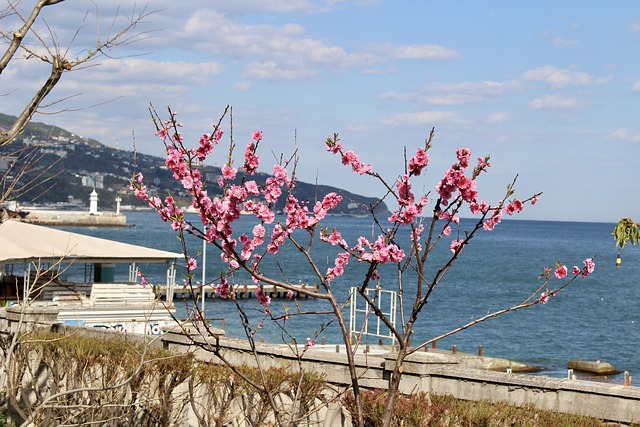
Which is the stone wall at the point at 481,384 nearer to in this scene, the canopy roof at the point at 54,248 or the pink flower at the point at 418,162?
the pink flower at the point at 418,162

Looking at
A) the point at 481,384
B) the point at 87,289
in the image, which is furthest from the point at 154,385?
the point at 87,289

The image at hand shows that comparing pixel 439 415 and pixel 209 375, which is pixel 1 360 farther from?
pixel 439 415

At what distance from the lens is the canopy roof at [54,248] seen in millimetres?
28859

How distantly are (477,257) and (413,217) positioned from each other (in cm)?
13573

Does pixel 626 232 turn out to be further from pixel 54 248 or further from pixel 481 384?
pixel 54 248

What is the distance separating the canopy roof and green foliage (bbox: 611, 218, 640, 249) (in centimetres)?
1961

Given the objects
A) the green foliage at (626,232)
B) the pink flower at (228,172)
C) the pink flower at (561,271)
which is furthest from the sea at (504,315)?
the pink flower at (228,172)

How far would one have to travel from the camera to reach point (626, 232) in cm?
1146

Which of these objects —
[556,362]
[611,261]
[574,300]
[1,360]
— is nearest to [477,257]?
[611,261]

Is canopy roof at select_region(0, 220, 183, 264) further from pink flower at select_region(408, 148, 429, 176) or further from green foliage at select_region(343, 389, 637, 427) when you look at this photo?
pink flower at select_region(408, 148, 429, 176)

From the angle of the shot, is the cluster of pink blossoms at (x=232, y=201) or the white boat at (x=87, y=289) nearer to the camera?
the cluster of pink blossoms at (x=232, y=201)

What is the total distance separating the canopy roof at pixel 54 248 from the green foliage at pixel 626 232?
1961 cm

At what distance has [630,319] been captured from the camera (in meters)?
69.8

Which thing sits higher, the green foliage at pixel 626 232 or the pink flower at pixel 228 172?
the pink flower at pixel 228 172
